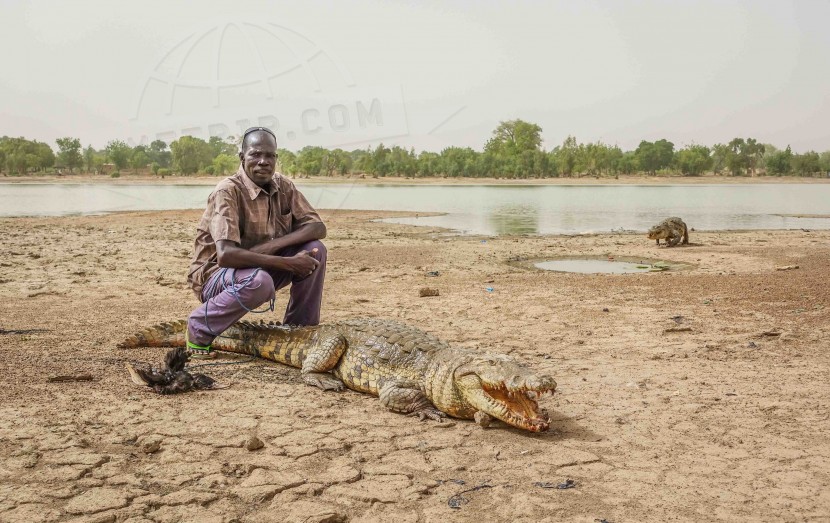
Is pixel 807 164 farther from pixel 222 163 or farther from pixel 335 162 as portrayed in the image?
pixel 222 163

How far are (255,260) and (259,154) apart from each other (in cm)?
80

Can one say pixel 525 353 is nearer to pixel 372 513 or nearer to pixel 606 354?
pixel 606 354

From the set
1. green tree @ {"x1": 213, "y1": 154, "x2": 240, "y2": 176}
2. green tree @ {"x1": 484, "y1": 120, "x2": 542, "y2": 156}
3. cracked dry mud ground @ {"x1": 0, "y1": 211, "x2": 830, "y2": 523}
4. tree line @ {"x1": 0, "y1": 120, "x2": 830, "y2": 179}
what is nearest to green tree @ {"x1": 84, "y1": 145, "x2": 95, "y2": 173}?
tree line @ {"x1": 0, "y1": 120, "x2": 830, "y2": 179}

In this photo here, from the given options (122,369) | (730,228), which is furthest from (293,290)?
(730,228)

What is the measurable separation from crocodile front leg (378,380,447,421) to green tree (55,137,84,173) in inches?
3492

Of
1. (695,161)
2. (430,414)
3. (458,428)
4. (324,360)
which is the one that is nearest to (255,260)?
(324,360)

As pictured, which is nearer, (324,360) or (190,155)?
Result: (324,360)

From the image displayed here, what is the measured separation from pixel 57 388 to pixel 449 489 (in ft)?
8.80

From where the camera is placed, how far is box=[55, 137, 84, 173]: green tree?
81.3 metres

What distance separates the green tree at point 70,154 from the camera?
8131 cm

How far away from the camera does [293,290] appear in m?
5.42

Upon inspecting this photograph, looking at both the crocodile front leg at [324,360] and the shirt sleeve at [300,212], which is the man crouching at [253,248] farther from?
the crocodile front leg at [324,360]

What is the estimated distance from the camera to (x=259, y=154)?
491 centimetres

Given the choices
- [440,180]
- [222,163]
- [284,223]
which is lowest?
[284,223]
